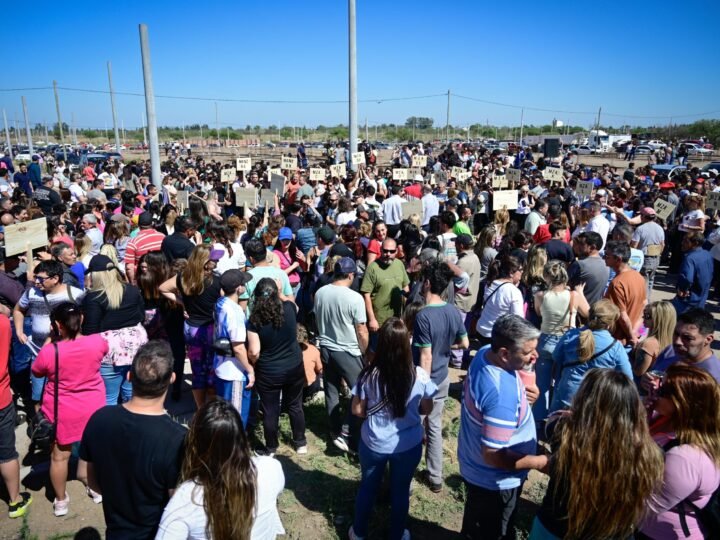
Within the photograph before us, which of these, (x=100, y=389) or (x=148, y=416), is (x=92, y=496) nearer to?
(x=100, y=389)

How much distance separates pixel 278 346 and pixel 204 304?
986mm

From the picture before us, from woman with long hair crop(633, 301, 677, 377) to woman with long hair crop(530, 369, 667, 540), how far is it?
216cm

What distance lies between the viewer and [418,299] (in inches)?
195

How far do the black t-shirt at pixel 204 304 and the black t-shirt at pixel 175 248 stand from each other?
1.81 metres

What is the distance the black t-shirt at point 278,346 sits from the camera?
4.14 meters

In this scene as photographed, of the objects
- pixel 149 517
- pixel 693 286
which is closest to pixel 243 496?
pixel 149 517

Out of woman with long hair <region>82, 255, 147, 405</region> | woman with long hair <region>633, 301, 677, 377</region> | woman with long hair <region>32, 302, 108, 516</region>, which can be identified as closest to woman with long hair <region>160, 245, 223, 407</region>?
woman with long hair <region>82, 255, 147, 405</region>

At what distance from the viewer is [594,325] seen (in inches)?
156

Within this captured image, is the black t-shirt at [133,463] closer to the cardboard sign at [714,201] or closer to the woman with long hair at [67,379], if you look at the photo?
the woman with long hair at [67,379]

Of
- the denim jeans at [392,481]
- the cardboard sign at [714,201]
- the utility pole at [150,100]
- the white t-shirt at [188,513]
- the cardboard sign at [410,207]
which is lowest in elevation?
the denim jeans at [392,481]

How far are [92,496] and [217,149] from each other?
5432cm

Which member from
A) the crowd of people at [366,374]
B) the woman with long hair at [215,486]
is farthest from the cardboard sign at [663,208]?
the woman with long hair at [215,486]

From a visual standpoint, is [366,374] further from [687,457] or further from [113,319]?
[113,319]

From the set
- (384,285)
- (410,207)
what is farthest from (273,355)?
(410,207)
